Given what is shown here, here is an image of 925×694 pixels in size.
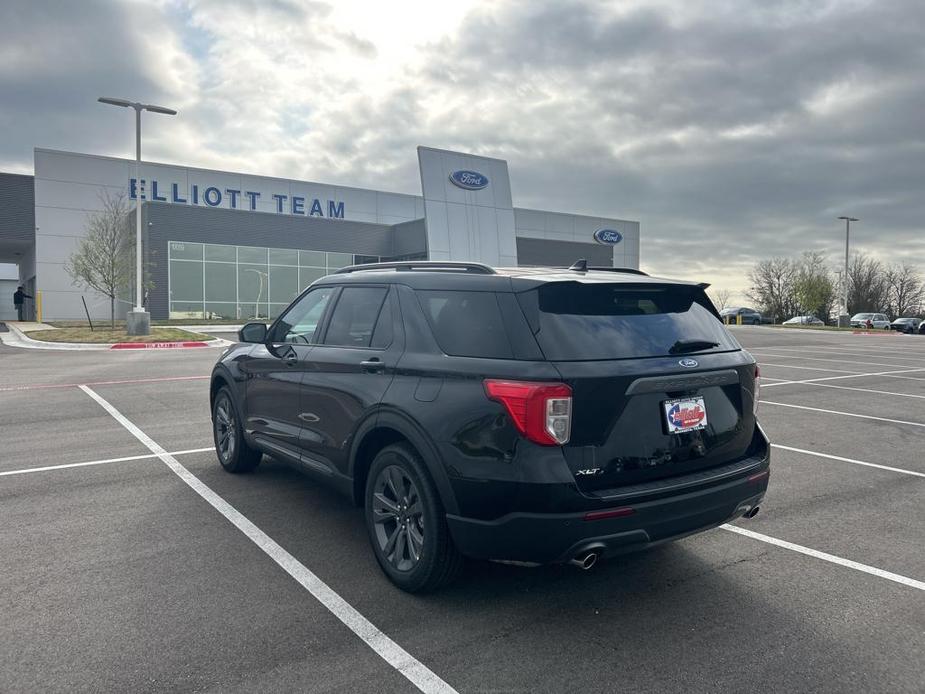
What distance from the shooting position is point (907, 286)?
285 ft

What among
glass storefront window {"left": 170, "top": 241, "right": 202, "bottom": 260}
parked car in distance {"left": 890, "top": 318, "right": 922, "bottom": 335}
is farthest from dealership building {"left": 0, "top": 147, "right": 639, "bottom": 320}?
parked car in distance {"left": 890, "top": 318, "right": 922, "bottom": 335}

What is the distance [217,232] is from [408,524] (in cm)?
3479

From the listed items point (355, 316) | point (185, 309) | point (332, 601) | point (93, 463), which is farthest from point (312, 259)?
point (332, 601)

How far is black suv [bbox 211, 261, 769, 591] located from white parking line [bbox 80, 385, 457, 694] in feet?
1.16

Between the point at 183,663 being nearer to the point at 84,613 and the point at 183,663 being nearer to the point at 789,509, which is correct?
the point at 84,613

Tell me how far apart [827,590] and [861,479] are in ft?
9.65

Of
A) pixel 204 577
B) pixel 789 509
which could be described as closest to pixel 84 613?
pixel 204 577

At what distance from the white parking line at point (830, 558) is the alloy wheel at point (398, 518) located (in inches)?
93.6

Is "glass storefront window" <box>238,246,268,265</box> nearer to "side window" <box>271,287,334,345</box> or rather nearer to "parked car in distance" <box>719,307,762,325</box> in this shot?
"side window" <box>271,287,334,345</box>

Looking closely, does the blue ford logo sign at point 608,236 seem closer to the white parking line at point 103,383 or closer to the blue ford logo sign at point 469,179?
the blue ford logo sign at point 469,179

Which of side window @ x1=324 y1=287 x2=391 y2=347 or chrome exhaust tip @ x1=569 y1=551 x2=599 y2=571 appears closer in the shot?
chrome exhaust tip @ x1=569 y1=551 x2=599 y2=571

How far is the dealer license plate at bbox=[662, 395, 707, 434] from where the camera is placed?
3.40 metres

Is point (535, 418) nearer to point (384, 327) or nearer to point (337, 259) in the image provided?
point (384, 327)

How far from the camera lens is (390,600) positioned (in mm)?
3627
